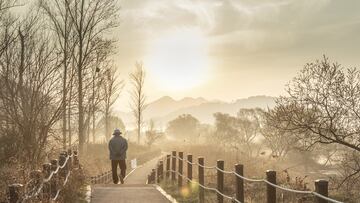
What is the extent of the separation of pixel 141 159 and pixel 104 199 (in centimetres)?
4512

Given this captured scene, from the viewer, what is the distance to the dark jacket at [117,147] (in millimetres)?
18828

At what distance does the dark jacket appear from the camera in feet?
61.8

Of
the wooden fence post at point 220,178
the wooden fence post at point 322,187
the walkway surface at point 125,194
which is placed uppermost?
the wooden fence post at point 322,187

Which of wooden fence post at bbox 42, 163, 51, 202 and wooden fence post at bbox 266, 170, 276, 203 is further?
wooden fence post at bbox 42, 163, 51, 202

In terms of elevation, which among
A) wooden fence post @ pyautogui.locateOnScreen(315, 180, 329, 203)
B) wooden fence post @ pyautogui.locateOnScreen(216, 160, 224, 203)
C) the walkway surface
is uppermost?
wooden fence post @ pyautogui.locateOnScreen(315, 180, 329, 203)

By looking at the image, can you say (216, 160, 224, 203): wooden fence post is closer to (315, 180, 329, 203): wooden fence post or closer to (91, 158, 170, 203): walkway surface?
(91, 158, 170, 203): walkway surface

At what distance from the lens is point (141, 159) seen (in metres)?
60.0

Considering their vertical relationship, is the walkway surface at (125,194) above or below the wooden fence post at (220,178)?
below

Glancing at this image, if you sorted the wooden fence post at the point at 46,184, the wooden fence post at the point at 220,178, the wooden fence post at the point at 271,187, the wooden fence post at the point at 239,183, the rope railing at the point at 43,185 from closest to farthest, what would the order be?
the wooden fence post at the point at 271,187 → the rope railing at the point at 43,185 → the wooden fence post at the point at 239,183 → the wooden fence post at the point at 46,184 → the wooden fence post at the point at 220,178

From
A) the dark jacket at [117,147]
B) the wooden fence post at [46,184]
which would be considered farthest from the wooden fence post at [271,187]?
the dark jacket at [117,147]

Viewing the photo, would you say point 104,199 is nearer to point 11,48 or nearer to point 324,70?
point 11,48

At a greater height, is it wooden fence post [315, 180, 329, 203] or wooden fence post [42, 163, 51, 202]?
wooden fence post [315, 180, 329, 203]

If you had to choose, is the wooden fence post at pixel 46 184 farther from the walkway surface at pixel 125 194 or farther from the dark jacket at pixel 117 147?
the dark jacket at pixel 117 147

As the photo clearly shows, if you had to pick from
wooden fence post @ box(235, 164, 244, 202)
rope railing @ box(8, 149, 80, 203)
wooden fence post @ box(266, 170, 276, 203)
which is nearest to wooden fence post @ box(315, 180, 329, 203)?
wooden fence post @ box(266, 170, 276, 203)
